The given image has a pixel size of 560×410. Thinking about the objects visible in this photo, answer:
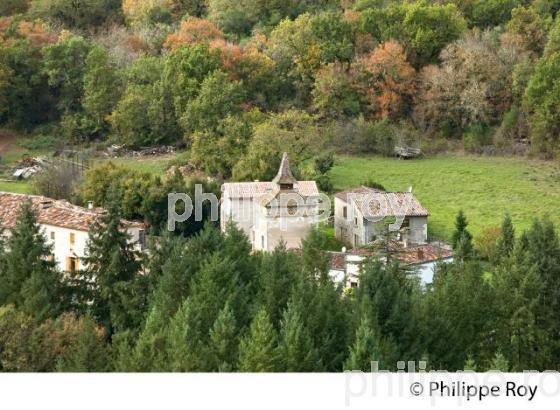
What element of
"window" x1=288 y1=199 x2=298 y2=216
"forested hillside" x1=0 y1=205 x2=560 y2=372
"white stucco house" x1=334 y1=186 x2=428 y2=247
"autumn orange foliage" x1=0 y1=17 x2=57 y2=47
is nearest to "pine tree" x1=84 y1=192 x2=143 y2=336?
"forested hillside" x1=0 y1=205 x2=560 y2=372

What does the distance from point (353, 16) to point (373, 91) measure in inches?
202

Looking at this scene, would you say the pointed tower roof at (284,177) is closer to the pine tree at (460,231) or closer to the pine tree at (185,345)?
the pine tree at (460,231)

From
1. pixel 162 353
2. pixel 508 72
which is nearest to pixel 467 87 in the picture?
pixel 508 72

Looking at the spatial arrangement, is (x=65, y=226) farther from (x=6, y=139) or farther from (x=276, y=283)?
(x=6, y=139)

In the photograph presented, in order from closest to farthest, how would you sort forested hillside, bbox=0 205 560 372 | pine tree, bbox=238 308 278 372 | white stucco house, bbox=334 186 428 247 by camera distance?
pine tree, bbox=238 308 278 372
forested hillside, bbox=0 205 560 372
white stucco house, bbox=334 186 428 247

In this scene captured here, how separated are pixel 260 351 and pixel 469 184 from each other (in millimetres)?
24023

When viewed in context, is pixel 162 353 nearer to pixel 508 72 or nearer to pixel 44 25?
pixel 508 72

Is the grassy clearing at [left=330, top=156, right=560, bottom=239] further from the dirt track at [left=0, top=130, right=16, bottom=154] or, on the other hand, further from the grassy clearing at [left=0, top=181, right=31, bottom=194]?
the dirt track at [left=0, top=130, right=16, bottom=154]

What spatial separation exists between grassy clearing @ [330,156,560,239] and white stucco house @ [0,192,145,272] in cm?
1002

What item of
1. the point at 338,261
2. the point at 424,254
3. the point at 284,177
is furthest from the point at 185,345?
the point at 284,177

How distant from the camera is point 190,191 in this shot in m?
37.6

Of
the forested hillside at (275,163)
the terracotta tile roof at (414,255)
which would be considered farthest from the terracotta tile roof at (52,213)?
the terracotta tile roof at (414,255)

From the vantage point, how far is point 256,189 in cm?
3653

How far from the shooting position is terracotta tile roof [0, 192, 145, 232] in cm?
3303
